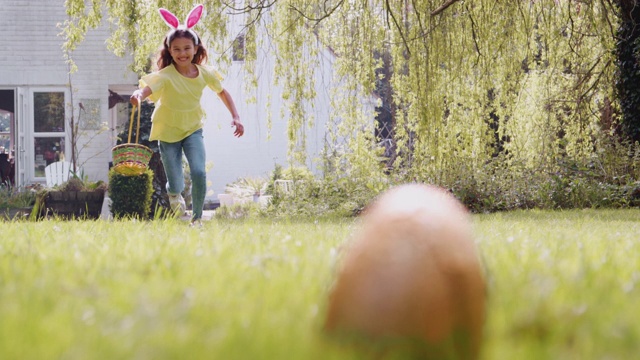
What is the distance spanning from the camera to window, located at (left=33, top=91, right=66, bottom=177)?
53.1 ft

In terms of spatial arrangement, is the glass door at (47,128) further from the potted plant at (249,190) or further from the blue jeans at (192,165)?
the blue jeans at (192,165)


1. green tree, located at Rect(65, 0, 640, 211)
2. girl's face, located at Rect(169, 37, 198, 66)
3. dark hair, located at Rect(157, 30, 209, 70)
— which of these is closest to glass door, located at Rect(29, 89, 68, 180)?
green tree, located at Rect(65, 0, 640, 211)

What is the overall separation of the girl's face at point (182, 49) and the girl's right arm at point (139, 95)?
410 millimetres

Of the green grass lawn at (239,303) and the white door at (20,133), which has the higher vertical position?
the white door at (20,133)

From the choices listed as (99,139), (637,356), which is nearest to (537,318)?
(637,356)

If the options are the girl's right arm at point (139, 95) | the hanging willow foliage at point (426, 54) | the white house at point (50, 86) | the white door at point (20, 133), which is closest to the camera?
the girl's right arm at point (139, 95)

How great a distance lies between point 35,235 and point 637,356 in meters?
3.66

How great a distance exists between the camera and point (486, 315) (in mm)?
1925

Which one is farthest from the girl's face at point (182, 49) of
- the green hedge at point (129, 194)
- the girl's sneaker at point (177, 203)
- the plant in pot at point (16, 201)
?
the plant in pot at point (16, 201)

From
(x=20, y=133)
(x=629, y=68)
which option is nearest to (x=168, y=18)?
(x=629, y=68)

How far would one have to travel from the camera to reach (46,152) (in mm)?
16328

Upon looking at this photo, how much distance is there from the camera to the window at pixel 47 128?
1619cm

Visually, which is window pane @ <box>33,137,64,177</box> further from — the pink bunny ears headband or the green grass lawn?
the green grass lawn

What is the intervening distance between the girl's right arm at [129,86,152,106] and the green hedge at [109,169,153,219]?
4015 mm
